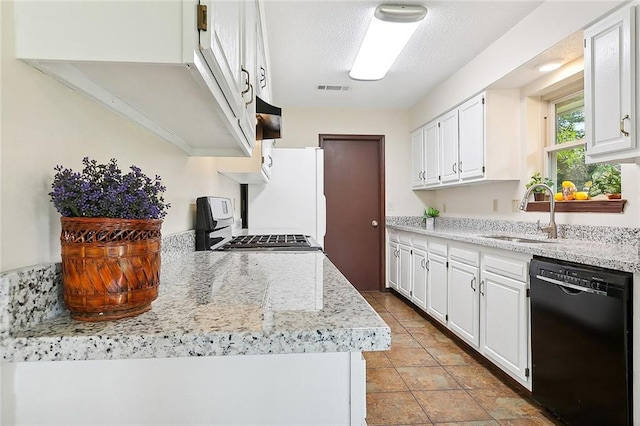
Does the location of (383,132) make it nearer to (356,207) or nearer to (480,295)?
(356,207)

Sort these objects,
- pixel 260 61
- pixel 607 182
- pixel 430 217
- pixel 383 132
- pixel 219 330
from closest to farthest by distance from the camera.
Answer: pixel 219 330 → pixel 260 61 → pixel 607 182 → pixel 430 217 → pixel 383 132

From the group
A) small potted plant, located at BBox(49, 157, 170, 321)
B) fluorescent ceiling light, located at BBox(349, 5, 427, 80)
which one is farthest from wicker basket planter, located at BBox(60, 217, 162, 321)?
fluorescent ceiling light, located at BBox(349, 5, 427, 80)

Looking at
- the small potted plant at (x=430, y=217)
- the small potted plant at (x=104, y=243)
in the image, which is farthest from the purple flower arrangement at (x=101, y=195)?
the small potted plant at (x=430, y=217)

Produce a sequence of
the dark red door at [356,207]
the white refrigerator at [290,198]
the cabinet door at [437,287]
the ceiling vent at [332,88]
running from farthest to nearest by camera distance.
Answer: the dark red door at [356,207]
the ceiling vent at [332,88]
the white refrigerator at [290,198]
the cabinet door at [437,287]

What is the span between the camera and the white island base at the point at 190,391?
2.03ft

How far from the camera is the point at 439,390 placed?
7.47 feet

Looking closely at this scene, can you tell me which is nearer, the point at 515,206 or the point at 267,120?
the point at 267,120

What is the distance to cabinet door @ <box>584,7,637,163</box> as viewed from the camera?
1813mm

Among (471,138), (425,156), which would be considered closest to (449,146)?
(471,138)

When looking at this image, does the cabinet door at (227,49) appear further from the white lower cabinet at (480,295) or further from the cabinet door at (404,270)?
the cabinet door at (404,270)

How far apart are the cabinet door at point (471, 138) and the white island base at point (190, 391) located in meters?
2.96

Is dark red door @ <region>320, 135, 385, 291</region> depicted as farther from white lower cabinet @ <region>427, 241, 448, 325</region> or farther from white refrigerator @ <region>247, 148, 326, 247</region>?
white lower cabinet @ <region>427, 241, 448, 325</region>

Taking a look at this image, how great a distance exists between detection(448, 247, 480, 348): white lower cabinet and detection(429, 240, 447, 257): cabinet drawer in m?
0.12

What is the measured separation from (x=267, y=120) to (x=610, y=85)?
1.72 metres
